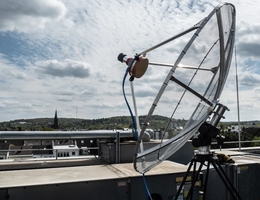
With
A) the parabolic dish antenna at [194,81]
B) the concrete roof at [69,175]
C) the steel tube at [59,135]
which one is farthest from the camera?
the steel tube at [59,135]

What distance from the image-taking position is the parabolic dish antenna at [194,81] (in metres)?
3.25

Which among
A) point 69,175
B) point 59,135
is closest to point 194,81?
point 69,175

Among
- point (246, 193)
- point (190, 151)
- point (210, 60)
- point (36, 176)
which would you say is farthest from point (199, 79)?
point (190, 151)

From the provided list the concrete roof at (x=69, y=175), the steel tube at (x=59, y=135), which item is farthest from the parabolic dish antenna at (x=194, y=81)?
the steel tube at (x=59, y=135)

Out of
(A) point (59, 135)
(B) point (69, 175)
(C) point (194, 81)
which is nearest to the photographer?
(C) point (194, 81)

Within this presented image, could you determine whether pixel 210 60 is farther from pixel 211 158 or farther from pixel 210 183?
pixel 210 183

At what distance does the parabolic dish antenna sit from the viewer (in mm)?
3248

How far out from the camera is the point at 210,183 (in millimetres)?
4512

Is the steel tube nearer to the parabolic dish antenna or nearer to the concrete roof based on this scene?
the concrete roof

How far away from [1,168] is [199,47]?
3958 millimetres

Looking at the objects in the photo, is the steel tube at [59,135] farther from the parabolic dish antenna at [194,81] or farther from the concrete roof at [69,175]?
the parabolic dish antenna at [194,81]

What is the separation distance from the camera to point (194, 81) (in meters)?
3.47

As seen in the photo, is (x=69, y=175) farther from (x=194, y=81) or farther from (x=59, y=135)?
(x=194, y=81)

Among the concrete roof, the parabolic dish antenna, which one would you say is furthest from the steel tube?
the parabolic dish antenna
